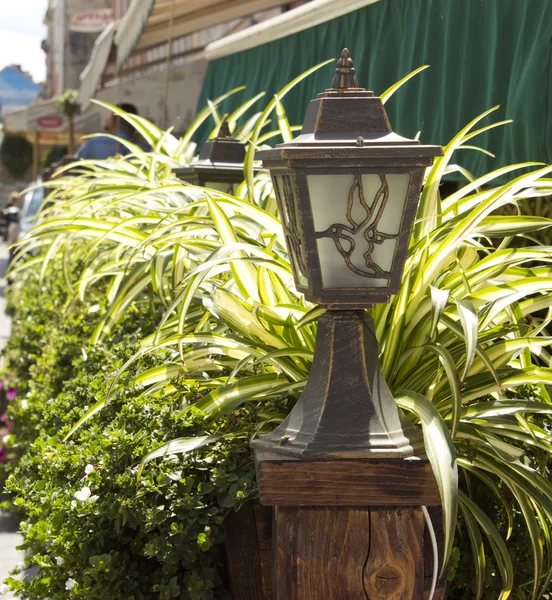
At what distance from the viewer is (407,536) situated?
191cm

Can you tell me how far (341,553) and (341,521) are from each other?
0.20ft

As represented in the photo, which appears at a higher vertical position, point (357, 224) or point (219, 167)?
point (357, 224)

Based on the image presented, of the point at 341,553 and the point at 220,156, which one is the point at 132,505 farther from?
the point at 220,156

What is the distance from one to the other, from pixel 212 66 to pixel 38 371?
487cm

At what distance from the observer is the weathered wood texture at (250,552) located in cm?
222

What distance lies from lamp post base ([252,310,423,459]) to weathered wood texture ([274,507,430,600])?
0.42 feet

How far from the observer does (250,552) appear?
7.36ft

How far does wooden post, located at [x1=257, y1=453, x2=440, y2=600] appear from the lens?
1.88 meters

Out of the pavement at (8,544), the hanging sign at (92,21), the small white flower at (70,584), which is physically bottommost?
the pavement at (8,544)

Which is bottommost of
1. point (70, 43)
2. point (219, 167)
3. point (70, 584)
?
point (70, 584)

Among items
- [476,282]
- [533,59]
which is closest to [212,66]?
[533,59]

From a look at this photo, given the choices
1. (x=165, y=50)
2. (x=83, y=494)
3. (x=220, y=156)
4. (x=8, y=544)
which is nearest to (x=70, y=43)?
(x=165, y=50)

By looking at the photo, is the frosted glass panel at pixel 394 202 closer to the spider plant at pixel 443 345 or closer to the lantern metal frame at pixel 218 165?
the spider plant at pixel 443 345

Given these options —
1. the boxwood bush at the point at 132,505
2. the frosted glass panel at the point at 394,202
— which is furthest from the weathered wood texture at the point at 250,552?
the frosted glass panel at the point at 394,202
